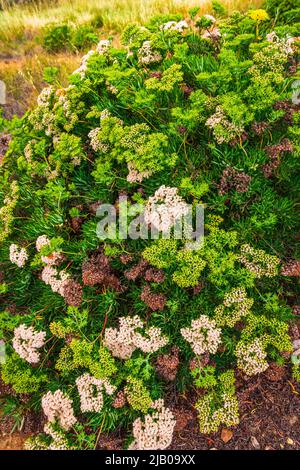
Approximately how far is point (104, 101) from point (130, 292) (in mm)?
2182

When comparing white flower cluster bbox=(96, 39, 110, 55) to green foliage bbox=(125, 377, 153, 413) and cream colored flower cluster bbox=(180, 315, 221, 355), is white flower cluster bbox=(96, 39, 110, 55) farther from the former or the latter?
green foliage bbox=(125, 377, 153, 413)

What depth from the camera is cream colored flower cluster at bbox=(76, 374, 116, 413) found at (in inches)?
127

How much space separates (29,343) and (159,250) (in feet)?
4.84

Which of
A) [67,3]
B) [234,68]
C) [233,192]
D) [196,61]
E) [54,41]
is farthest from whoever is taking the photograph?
[67,3]

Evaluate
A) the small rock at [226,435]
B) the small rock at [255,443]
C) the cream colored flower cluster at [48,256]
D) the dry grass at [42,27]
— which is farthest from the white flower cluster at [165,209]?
the dry grass at [42,27]

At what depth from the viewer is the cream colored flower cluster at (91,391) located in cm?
323

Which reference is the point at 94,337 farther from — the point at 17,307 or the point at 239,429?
the point at 239,429

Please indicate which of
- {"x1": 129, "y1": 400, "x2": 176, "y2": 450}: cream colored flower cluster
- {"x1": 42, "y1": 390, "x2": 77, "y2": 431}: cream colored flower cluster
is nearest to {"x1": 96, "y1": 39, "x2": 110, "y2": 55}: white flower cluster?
{"x1": 42, "y1": 390, "x2": 77, "y2": 431}: cream colored flower cluster

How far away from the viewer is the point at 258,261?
11.2 feet

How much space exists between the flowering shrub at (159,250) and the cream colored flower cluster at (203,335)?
→ 0.4 inches

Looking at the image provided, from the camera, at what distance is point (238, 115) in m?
3.32

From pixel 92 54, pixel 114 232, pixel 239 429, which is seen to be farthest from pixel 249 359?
pixel 92 54

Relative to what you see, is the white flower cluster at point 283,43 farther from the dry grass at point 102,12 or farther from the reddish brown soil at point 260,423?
the dry grass at point 102,12

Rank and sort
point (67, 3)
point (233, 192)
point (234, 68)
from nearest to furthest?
point (234, 68) → point (233, 192) → point (67, 3)
